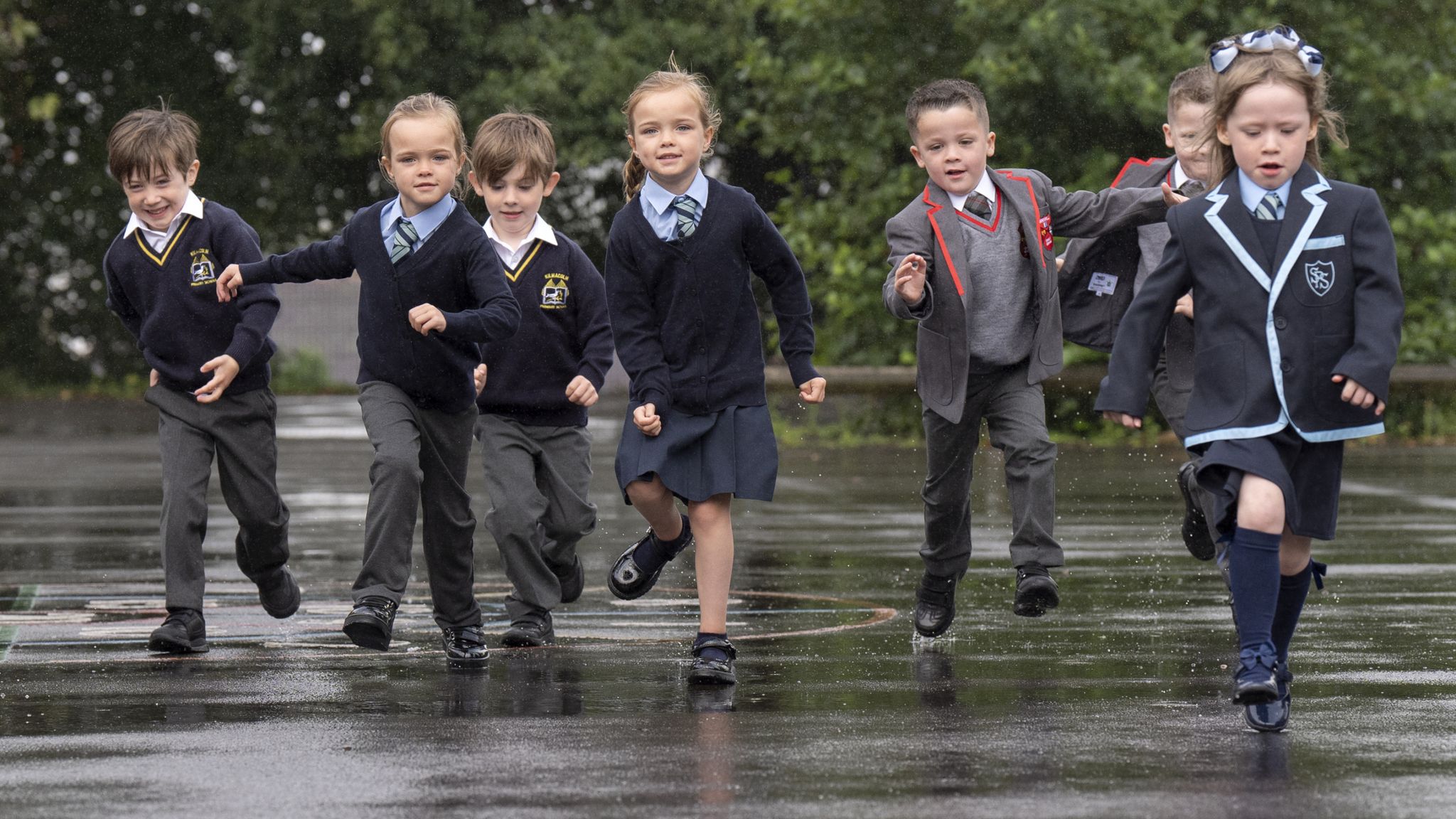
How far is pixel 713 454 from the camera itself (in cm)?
651

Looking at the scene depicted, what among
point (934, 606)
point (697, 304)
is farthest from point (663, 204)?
point (934, 606)

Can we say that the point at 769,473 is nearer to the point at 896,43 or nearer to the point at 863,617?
the point at 863,617

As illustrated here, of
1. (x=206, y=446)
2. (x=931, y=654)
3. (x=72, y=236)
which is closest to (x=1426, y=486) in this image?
(x=931, y=654)

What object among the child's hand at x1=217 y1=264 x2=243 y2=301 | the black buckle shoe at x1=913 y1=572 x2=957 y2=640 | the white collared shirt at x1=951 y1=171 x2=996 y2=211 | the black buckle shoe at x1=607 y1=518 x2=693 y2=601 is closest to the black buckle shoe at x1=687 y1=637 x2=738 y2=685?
the black buckle shoe at x1=607 y1=518 x2=693 y2=601

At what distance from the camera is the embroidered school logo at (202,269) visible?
7.41 m

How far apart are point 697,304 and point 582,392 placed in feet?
2.91

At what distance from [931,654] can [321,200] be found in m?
25.0

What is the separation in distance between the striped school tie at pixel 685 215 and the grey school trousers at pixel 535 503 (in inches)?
44.2

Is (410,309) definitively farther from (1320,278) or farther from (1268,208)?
(1320,278)

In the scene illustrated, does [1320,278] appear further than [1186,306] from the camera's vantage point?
No

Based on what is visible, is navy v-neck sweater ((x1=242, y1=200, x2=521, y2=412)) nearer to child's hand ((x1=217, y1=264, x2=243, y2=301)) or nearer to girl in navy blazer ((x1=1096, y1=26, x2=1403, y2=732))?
child's hand ((x1=217, y1=264, x2=243, y2=301))

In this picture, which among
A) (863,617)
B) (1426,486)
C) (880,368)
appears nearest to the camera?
(863,617)

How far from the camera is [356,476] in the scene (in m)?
16.7

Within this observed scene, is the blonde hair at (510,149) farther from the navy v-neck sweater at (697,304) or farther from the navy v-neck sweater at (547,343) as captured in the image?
the navy v-neck sweater at (697,304)
